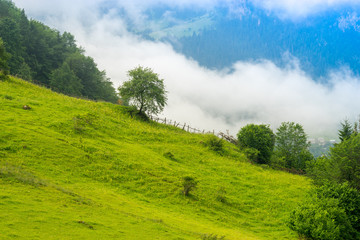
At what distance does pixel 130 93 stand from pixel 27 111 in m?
30.2

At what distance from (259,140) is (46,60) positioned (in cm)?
8904

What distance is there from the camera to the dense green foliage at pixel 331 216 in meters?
26.3

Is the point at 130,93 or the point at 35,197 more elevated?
the point at 130,93

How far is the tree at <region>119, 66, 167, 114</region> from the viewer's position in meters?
70.9

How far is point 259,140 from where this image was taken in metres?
71.6

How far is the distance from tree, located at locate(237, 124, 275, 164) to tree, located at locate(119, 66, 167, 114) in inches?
967

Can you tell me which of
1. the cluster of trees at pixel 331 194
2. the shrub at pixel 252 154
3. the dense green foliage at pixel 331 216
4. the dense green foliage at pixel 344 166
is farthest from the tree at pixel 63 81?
the dense green foliage at pixel 331 216

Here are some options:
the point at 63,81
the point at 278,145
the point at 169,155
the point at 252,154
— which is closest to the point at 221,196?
the point at 169,155

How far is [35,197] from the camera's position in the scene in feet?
59.0

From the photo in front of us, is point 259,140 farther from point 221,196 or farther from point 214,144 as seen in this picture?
point 221,196

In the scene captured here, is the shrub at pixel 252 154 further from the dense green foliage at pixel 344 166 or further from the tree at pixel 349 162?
the tree at pixel 349 162

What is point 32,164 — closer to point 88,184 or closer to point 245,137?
point 88,184

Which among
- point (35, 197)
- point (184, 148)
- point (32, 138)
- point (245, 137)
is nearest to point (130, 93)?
point (184, 148)

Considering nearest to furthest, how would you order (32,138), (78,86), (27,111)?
(32,138) < (27,111) < (78,86)
